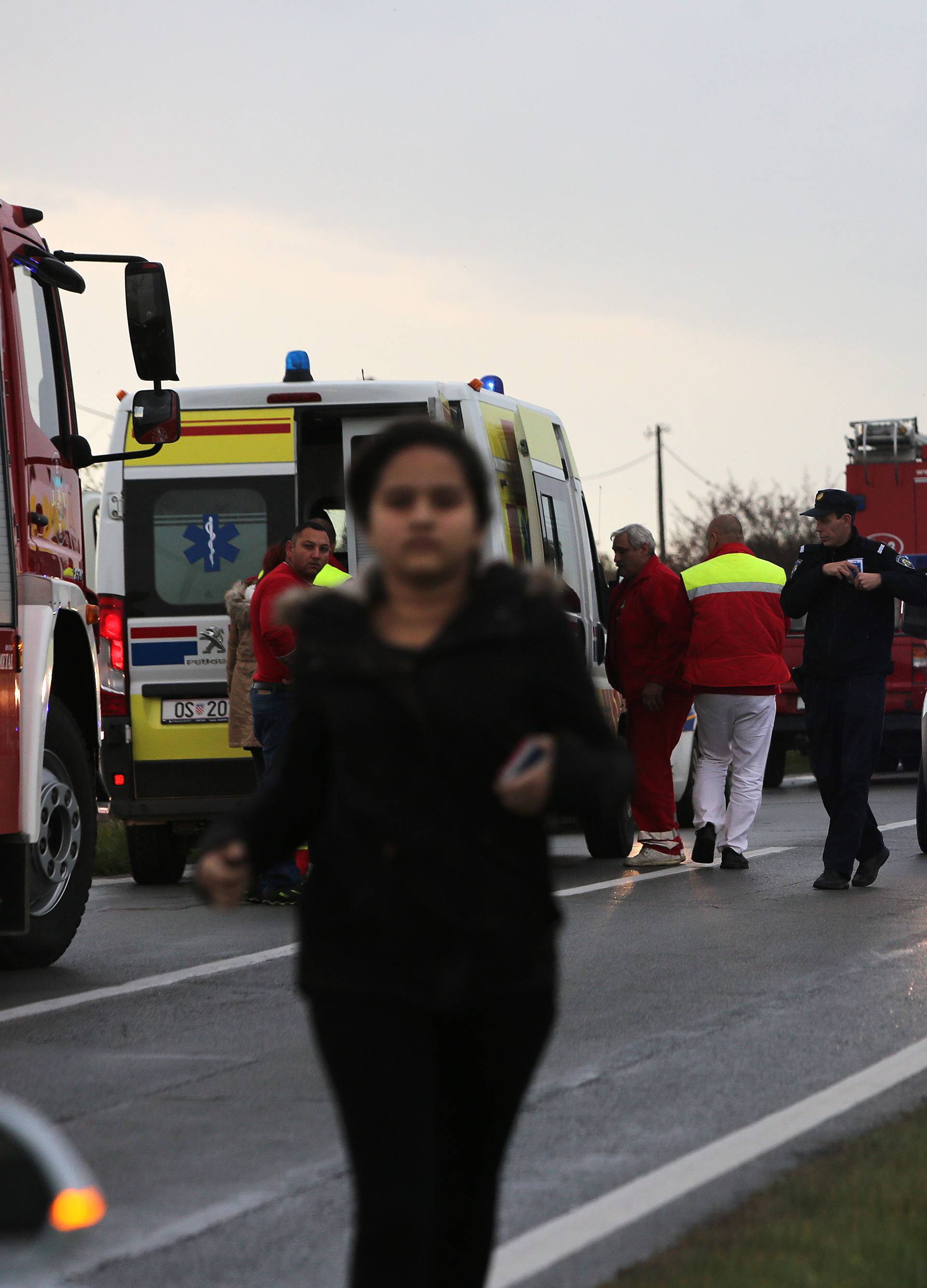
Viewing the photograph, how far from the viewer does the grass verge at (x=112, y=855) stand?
13648 mm

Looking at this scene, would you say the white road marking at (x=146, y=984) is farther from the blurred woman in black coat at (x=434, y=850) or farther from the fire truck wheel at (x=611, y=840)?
the blurred woman in black coat at (x=434, y=850)

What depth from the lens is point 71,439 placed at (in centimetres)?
865

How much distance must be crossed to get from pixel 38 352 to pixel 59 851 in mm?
2011

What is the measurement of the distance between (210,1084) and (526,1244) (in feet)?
6.47

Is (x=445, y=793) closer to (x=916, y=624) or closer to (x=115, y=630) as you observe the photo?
(x=115, y=630)

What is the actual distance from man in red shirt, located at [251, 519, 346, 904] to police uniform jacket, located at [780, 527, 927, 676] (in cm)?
254

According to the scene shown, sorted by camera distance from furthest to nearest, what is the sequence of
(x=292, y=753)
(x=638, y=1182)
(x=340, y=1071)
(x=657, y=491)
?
(x=657, y=491)
(x=638, y=1182)
(x=292, y=753)
(x=340, y=1071)

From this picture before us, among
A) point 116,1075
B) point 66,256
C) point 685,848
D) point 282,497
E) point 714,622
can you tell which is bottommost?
point 685,848

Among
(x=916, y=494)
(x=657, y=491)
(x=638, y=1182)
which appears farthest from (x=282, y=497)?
(x=657, y=491)

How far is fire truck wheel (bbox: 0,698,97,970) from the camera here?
8273 mm

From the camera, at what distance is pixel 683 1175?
4941mm

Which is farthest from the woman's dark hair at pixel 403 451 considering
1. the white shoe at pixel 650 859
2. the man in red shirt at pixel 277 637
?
the white shoe at pixel 650 859

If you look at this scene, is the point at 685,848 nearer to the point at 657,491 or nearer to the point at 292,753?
the point at 292,753

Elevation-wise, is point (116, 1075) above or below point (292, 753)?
below
